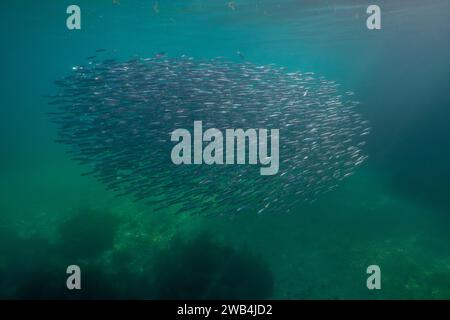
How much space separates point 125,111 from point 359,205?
37.8 ft

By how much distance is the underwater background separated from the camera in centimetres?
1042

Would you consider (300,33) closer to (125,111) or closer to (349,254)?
(349,254)

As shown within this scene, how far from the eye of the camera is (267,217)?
13.4 meters

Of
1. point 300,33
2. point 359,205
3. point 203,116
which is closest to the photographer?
point 203,116

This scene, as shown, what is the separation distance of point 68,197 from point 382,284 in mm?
17066

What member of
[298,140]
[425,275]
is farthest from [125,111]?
[425,275]

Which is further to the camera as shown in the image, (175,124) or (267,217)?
(267,217)

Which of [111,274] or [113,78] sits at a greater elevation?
[113,78]

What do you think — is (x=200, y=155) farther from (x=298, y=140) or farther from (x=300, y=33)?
(x=300, y=33)

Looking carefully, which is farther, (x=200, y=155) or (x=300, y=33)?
(x=300, y=33)

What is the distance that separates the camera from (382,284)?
10086 millimetres

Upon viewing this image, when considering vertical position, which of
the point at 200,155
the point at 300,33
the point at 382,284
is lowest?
the point at 382,284

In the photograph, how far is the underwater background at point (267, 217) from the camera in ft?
34.2
